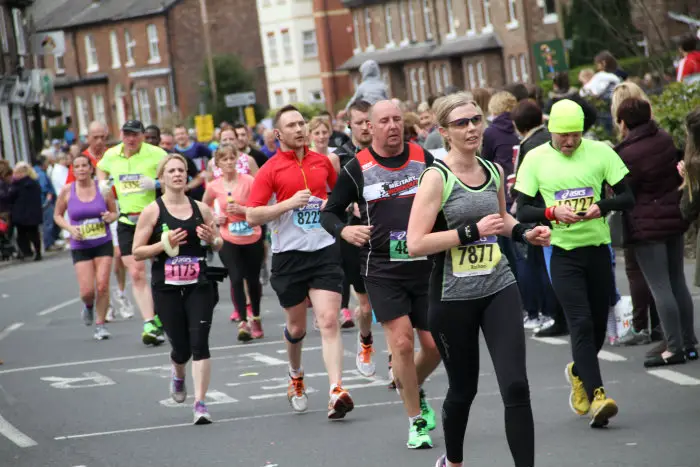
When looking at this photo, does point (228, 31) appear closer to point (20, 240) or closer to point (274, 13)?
point (274, 13)

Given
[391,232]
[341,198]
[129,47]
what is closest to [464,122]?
[391,232]

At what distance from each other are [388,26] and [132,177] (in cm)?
6716

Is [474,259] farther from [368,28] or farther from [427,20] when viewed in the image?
[368,28]

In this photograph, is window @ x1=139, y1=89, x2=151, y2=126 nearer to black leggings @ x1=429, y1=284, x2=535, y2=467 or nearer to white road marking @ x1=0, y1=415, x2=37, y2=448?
white road marking @ x1=0, y1=415, x2=37, y2=448

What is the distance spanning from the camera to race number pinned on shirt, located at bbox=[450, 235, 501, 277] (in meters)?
7.43

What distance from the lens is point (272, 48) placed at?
96.6 m

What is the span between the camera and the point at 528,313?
14.3 metres

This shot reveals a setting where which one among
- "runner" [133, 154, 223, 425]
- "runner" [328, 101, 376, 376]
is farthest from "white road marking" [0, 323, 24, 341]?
"runner" [133, 154, 223, 425]

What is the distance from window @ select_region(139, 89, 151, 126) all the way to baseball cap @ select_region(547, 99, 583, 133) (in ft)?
299

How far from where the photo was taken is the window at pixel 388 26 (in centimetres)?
8162

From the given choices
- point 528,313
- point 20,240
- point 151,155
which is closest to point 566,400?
point 528,313

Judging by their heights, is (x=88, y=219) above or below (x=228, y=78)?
below

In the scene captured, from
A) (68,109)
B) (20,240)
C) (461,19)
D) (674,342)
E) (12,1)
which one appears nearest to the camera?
(674,342)

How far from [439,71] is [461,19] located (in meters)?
4.29
